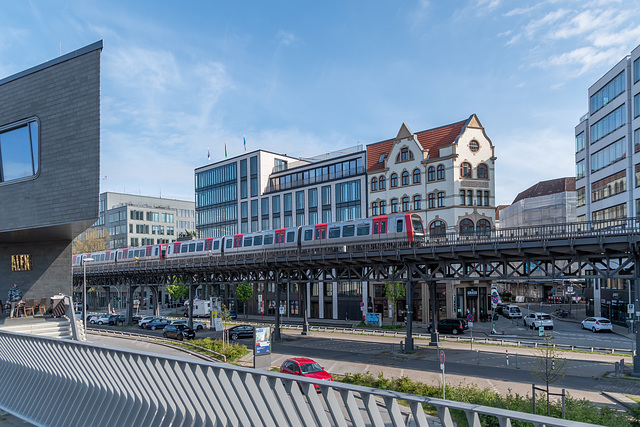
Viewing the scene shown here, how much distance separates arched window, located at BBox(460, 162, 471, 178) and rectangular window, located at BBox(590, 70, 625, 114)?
17.8 m

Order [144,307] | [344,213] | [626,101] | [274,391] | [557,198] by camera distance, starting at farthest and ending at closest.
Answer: [144,307] → [557,198] → [344,213] → [626,101] → [274,391]

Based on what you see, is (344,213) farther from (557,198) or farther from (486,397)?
(486,397)

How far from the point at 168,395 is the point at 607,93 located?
63914 millimetres

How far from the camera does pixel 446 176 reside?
192 ft

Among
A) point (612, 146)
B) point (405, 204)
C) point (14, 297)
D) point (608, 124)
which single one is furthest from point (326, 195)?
point (14, 297)

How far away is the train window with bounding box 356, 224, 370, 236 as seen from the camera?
4475cm

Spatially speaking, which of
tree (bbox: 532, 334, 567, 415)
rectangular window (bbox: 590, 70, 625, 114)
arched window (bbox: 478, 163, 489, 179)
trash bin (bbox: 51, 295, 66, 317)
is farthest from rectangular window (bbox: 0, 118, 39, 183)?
rectangular window (bbox: 590, 70, 625, 114)

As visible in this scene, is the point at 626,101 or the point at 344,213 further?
the point at 344,213

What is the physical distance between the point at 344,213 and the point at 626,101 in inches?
1455

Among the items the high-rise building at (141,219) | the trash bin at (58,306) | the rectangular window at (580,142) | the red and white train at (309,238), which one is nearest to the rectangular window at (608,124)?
the rectangular window at (580,142)

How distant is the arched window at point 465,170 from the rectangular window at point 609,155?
635 inches

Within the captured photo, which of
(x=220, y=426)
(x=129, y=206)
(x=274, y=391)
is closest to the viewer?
(x=274, y=391)

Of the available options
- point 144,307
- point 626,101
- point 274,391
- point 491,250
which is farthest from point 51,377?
point 144,307

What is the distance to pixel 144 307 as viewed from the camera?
365 feet
